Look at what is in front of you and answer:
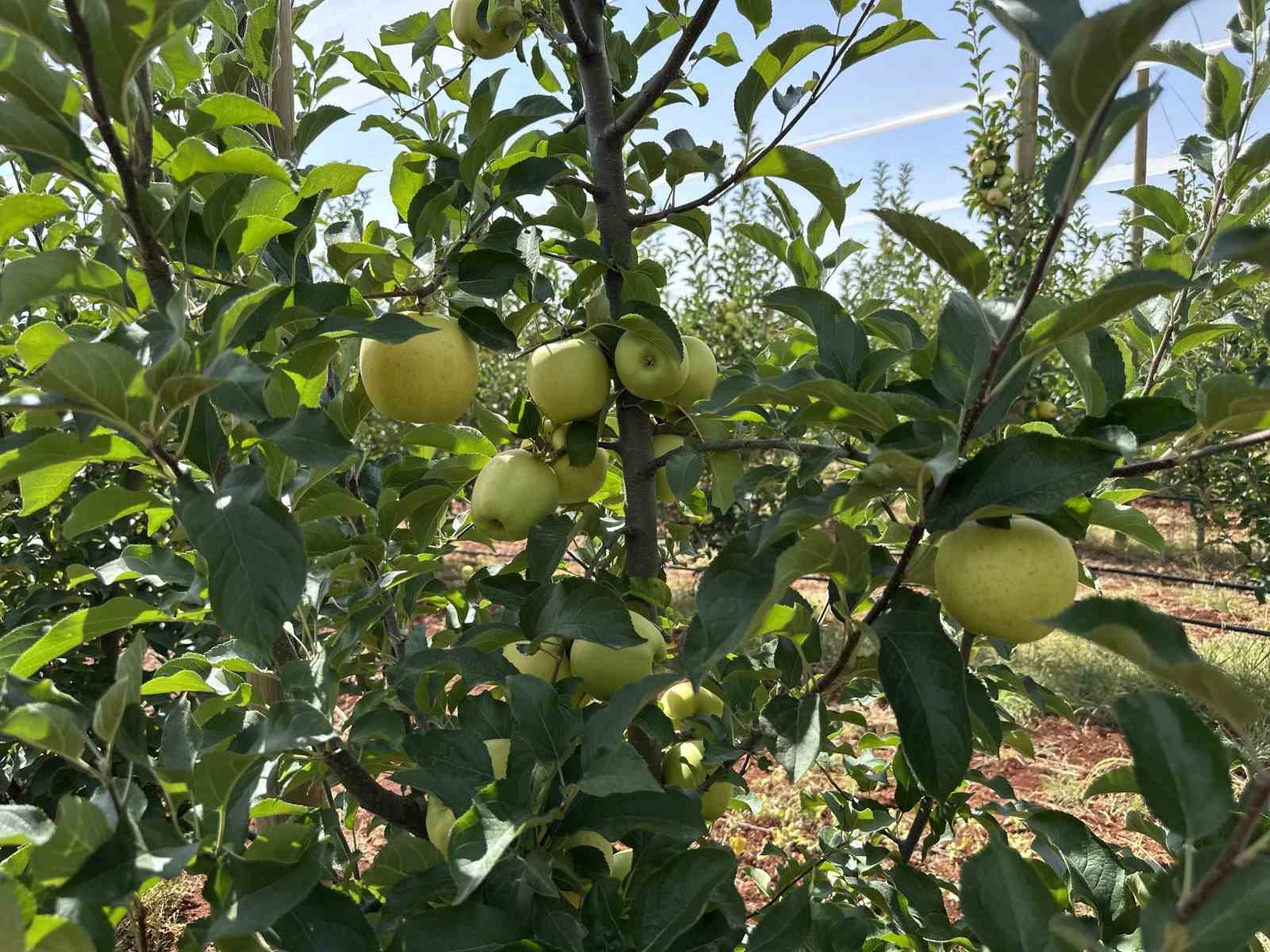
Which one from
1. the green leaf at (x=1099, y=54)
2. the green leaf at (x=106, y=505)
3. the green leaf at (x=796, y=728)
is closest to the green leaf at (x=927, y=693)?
the green leaf at (x=796, y=728)

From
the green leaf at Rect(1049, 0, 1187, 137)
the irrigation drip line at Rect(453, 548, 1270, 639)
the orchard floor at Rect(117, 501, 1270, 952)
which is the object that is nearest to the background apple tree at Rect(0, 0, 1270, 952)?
the green leaf at Rect(1049, 0, 1187, 137)

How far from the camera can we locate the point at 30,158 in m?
0.71

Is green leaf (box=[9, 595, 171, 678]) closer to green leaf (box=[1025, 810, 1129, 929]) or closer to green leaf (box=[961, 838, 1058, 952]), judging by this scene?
green leaf (box=[961, 838, 1058, 952])

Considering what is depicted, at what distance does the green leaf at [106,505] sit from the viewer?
2.45ft

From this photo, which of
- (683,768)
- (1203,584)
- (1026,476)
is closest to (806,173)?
(1026,476)

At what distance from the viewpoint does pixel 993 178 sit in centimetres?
445

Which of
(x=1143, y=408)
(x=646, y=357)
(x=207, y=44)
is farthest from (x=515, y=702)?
(x=207, y=44)

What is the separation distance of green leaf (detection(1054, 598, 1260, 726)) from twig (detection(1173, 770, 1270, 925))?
3cm

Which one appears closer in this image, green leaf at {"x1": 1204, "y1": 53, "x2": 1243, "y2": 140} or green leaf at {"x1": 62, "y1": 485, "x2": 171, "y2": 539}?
green leaf at {"x1": 62, "y1": 485, "x2": 171, "y2": 539}

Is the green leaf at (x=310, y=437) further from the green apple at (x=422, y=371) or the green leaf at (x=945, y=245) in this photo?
the green leaf at (x=945, y=245)

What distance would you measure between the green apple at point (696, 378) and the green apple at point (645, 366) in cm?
8

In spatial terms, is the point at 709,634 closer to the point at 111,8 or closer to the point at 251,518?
the point at 251,518

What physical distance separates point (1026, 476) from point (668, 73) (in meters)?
0.61

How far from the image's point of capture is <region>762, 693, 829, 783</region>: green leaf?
0.77 meters
